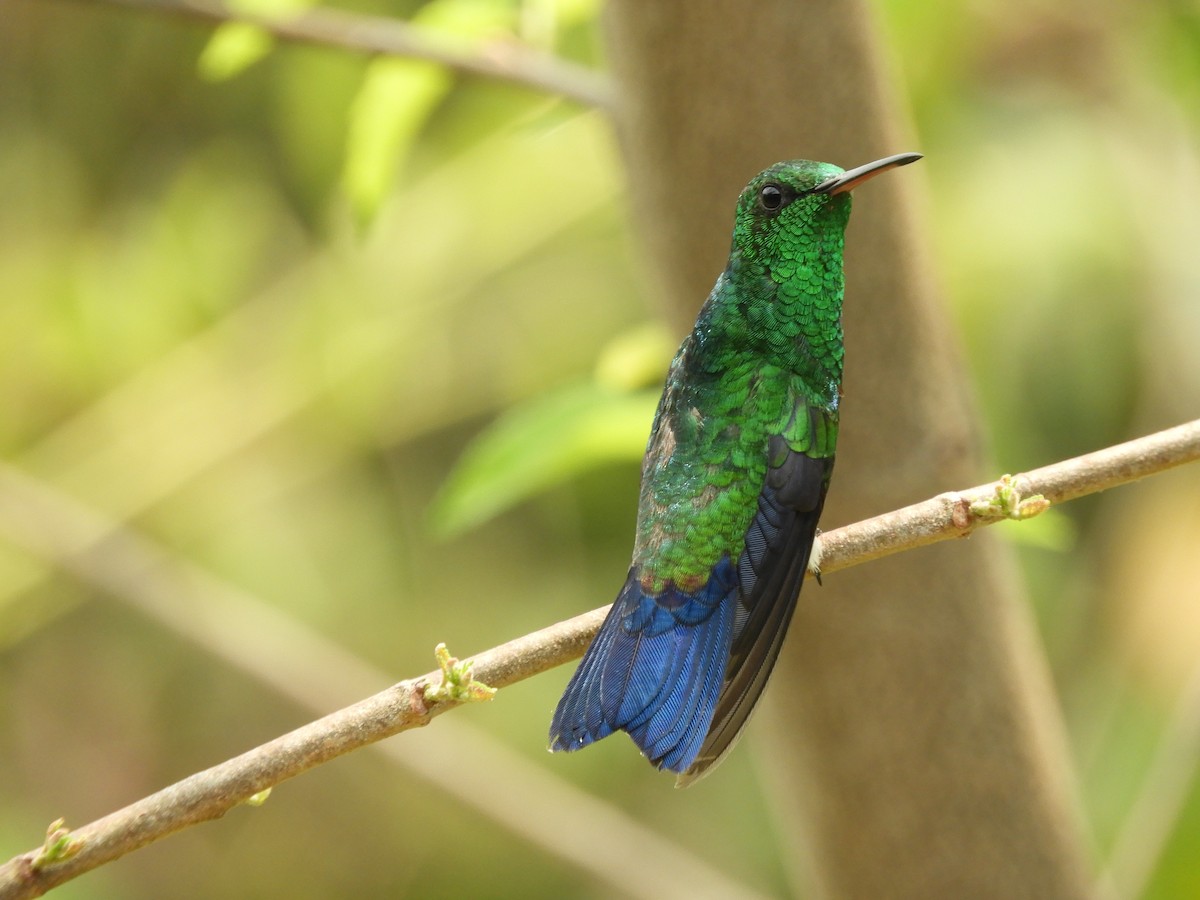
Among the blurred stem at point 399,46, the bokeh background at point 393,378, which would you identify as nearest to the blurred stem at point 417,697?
the blurred stem at point 399,46

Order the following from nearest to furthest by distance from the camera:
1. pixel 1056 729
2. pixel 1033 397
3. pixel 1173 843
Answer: pixel 1056 729 < pixel 1173 843 < pixel 1033 397

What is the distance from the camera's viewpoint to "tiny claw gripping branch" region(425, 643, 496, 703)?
108 centimetres

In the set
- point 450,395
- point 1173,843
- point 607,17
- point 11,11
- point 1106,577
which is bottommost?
point 1173,843

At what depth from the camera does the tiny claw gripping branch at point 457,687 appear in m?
1.08

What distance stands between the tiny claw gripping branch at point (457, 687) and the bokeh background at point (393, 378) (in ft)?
7.00

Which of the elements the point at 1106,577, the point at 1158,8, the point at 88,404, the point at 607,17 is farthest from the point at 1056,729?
the point at 88,404

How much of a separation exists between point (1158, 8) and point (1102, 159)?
0.67 metres

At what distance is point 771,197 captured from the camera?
1.40m

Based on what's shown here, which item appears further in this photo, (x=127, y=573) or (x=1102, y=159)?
(x=1102, y=159)

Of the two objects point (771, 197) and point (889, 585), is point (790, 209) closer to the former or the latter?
point (771, 197)

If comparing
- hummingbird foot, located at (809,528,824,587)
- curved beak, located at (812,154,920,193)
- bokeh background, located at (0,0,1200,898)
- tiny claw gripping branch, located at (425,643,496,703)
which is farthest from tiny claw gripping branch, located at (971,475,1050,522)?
bokeh background, located at (0,0,1200,898)

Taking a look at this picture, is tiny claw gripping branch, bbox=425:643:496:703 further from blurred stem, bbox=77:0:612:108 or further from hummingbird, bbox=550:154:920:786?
blurred stem, bbox=77:0:612:108

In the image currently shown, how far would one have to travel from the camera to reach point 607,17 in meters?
1.52

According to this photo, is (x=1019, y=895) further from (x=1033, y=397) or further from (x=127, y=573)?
(x=1033, y=397)
